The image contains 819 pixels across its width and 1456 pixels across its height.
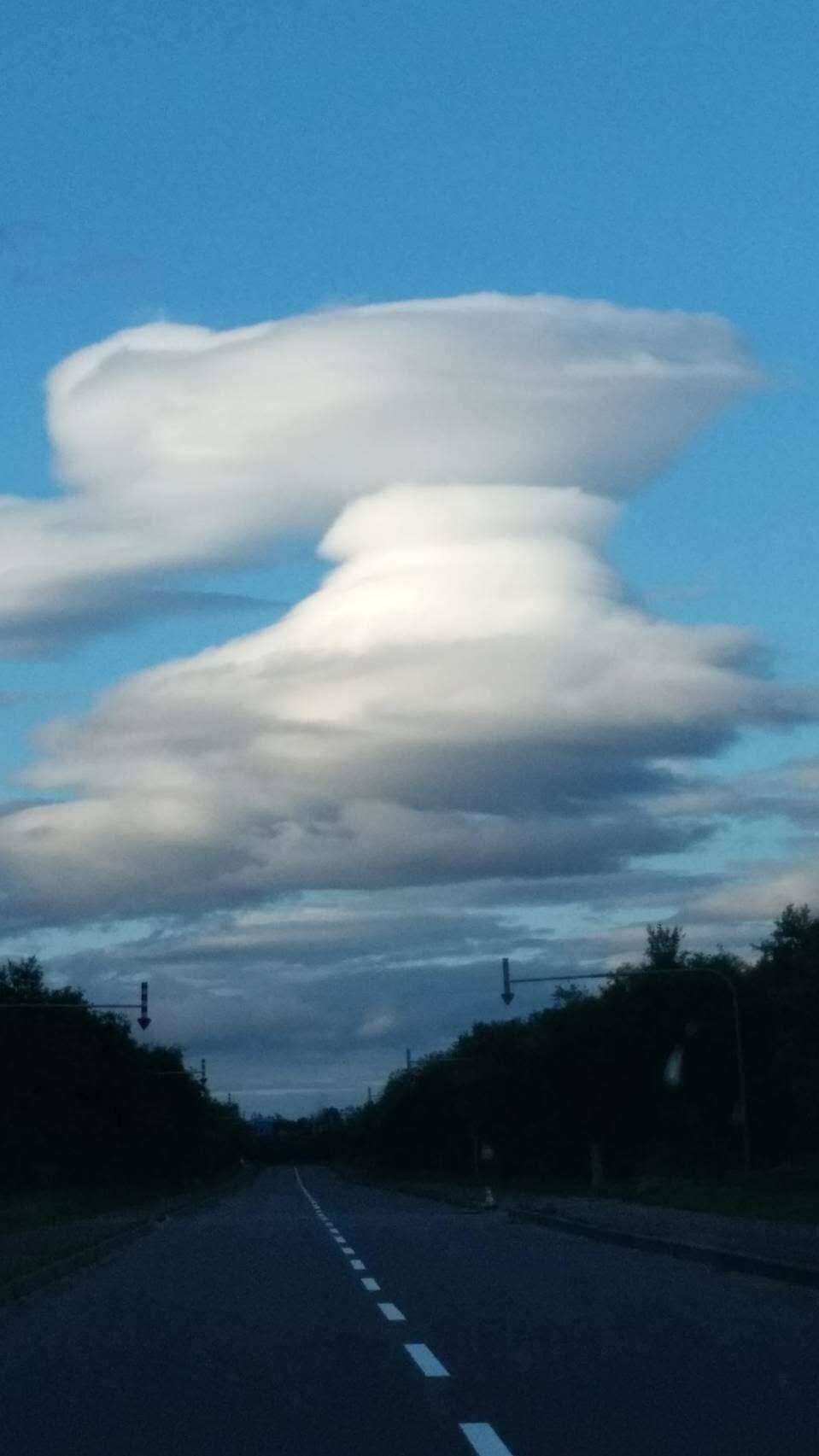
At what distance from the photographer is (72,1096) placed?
9531 cm

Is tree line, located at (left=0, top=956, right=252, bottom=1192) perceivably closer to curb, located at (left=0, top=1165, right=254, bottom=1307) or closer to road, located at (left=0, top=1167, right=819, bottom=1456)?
curb, located at (left=0, top=1165, right=254, bottom=1307)

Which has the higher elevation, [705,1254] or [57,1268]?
[57,1268]

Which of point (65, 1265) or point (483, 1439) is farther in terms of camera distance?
point (65, 1265)

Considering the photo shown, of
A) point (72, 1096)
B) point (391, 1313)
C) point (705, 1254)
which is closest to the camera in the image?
point (391, 1313)

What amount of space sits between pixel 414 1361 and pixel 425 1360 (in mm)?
124

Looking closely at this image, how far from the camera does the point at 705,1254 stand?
2527 centimetres

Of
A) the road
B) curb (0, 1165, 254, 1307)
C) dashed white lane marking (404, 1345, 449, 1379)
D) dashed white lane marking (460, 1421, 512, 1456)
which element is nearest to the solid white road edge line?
the road

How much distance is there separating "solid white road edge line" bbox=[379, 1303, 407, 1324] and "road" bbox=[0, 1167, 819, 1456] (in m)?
0.08

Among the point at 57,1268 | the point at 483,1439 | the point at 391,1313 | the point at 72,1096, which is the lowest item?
the point at 483,1439

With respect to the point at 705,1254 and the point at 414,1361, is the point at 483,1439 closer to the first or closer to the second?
the point at 414,1361

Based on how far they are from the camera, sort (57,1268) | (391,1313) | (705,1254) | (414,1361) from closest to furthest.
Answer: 1. (414,1361)
2. (391,1313)
3. (57,1268)
4. (705,1254)

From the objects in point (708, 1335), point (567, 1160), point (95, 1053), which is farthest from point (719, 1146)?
point (708, 1335)

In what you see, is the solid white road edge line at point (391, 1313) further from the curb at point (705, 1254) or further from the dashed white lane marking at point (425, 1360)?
the curb at point (705, 1254)

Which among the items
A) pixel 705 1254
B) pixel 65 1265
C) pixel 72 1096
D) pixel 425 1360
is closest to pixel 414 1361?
pixel 425 1360
